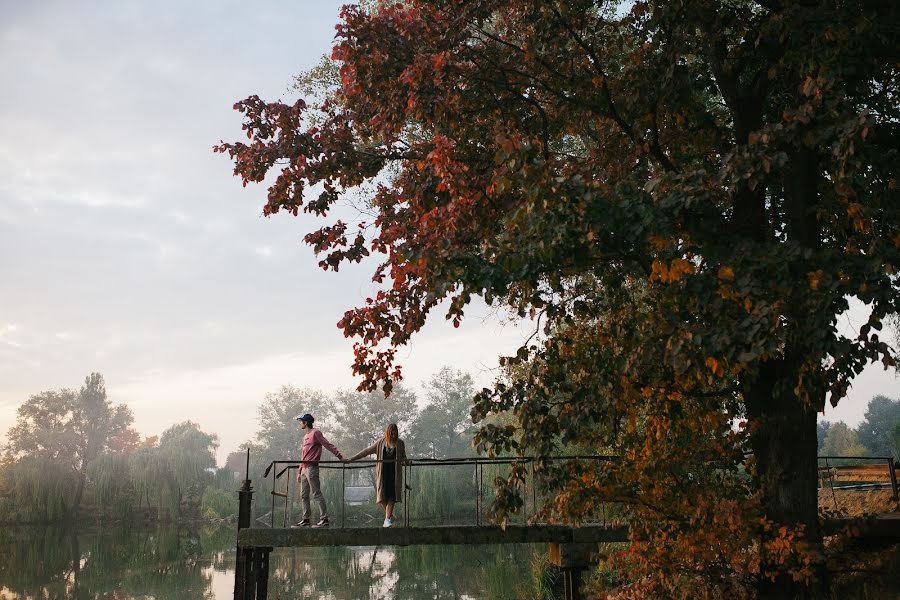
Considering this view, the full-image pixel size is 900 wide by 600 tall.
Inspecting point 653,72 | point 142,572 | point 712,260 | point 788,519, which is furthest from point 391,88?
point 142,572

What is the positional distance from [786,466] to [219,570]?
2002cm

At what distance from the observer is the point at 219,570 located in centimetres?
2417

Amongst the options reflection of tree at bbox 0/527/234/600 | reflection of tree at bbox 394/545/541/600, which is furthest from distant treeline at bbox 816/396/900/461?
reflection of tree at bbox 0/527/234/600

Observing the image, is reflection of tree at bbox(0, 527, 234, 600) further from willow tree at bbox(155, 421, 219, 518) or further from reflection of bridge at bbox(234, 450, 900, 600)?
reflection of bridge at bbox(234, 450, 900, 600)

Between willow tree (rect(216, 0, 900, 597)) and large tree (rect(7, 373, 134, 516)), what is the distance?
2371 inches

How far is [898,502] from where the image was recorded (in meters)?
13.5

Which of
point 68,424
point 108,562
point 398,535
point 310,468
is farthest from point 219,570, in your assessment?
point 68,424

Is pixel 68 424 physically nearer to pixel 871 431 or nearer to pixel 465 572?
pixel 465 572

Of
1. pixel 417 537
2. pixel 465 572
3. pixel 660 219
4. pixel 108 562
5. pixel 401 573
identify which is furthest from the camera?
pixel 108 562

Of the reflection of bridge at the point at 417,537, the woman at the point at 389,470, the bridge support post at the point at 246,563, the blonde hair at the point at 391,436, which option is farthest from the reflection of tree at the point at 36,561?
the blonde hair at the point at 391,436

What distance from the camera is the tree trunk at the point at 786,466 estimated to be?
830 cm

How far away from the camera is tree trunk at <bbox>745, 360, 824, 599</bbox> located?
8297 mm

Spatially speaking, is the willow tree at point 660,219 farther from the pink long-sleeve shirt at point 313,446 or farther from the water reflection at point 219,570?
the water reflection at point 219,570

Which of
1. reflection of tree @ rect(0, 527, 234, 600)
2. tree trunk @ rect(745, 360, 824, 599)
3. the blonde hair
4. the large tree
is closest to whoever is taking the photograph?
tree trunk @ rect(745, 360, 824, 599)
